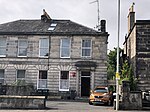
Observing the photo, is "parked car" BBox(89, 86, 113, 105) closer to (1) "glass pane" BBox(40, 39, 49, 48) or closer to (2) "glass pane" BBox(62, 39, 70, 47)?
(2) "glass pane" BBox(62, 39, 70, 47)

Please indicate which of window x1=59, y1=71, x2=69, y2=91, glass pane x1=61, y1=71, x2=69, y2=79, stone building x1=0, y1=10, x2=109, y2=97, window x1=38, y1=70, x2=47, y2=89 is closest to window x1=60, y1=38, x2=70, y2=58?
stone building x1=0, y1=10, x2=109, y2=97

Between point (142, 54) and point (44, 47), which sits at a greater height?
point (44, 47)

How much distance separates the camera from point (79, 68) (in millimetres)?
28188

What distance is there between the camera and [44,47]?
29422 millimetres

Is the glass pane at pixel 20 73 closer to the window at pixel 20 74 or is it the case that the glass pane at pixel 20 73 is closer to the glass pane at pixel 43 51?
the window at pixel 20 74

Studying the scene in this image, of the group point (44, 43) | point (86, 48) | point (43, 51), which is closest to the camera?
point (86, 48)

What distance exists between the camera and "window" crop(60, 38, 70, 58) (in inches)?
1142

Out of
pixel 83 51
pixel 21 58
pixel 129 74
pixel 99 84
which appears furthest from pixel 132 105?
pixel 21 58

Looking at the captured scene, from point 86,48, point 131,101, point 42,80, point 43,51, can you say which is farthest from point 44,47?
point 131,101

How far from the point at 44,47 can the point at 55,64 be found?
92.9 inches

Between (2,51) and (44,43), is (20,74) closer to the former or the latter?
(2,51)

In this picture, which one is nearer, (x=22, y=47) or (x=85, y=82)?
(x=85, y=82)

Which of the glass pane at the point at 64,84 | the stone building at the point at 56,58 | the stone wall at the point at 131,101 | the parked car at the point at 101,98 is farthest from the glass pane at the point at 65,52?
the stone wall at the point at 131,101

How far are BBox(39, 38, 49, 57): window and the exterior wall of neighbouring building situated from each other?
1.11 feet
